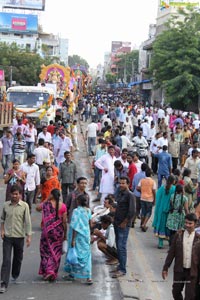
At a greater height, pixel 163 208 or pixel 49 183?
pixel 49 183

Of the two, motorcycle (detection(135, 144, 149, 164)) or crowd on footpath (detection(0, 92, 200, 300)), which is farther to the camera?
motorcycle (detection(135, 144, 149, 164))

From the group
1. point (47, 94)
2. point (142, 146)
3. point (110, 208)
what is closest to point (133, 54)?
point (47, 94)

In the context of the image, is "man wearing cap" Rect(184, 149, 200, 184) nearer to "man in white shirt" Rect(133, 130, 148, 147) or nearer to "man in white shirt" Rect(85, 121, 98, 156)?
"man in white shirt" Rect(133, 130, 148, 147)

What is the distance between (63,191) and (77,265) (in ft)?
18.7

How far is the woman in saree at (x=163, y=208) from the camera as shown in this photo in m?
11.9

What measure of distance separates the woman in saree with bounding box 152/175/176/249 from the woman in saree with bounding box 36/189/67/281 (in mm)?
2782

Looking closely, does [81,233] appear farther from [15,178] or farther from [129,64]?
[129,64]

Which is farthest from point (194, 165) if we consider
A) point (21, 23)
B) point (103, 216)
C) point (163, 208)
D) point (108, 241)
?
point (21, 23)

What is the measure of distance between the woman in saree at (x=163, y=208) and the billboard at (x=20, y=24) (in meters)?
119

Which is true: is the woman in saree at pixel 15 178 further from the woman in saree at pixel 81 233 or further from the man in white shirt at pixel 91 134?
the man in white shirt at pixel 91 134

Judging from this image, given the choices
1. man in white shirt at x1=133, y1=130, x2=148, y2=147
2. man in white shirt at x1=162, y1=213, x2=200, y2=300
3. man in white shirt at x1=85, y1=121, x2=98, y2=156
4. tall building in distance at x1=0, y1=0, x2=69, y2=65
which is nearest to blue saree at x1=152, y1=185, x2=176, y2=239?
man in white shirt at x1=162, y1=213, x2=200, y2=300

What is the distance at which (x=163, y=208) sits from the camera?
11.9 m

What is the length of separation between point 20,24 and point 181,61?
255ft

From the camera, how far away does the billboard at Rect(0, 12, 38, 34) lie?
128 meters
